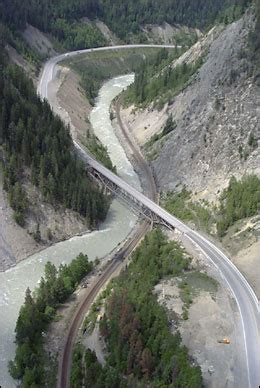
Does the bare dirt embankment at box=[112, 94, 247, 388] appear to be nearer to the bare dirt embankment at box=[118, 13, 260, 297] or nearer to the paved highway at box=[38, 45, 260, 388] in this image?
the paved highway at box=[38, 45, 260, 388]

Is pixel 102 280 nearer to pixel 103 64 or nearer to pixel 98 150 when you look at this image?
pixel 98 150

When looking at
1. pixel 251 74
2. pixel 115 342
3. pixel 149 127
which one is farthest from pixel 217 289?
pixel 149 127

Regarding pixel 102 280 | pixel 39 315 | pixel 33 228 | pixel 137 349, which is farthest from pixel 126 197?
pixel 137 349

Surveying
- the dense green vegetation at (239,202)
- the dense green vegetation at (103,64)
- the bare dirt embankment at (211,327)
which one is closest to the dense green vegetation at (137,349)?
the bare dirt embankment at (211,327)

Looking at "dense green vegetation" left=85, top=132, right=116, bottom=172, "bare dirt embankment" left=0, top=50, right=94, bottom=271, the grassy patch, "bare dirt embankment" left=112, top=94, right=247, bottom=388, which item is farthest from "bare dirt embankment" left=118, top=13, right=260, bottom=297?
"bare dirt embankment" left=0, top=50, right=94, bottom=271

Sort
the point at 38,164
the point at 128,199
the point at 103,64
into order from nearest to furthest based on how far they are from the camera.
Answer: the point at 38,164 < the point at 128,199 < the point at 103,64
